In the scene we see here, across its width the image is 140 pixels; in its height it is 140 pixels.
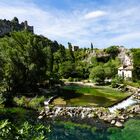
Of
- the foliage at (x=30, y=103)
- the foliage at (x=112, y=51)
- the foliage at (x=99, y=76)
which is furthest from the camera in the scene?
the foliage at (x=112, y=51)

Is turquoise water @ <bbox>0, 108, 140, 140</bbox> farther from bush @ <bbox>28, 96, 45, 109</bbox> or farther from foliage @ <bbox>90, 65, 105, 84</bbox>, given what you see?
foliage @ <bbox>90, 65, 105, 84</bbox>

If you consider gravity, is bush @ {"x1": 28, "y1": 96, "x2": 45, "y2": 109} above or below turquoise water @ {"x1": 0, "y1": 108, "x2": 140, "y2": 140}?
above

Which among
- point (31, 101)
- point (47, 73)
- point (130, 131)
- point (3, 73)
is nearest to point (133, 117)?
point (130, 131)

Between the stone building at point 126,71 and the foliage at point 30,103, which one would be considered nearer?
the foliage at point 30,103

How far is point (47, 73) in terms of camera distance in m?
93.7

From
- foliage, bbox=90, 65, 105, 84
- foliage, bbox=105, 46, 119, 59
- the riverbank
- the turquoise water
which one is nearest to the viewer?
the turquoise water

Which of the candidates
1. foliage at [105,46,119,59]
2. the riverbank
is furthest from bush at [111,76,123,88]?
foliage at [105,46,119,59]

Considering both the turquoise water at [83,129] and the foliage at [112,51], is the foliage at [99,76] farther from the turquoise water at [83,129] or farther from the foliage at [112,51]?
the turquoise water at [83,129]

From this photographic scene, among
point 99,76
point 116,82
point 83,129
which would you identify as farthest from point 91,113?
point 99,76

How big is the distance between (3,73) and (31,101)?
818 centimetres

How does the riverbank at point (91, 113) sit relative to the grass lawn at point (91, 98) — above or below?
below

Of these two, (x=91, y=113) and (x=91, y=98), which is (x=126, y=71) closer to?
(x=91, y=98)

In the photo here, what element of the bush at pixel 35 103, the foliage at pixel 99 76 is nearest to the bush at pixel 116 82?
the foliage at pixel 99 76

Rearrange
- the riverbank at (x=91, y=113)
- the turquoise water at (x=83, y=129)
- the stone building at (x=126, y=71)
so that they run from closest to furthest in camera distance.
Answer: the turquoise water at (x=83, y=129) → the riverbank at (x=91, y=113) → the stone building at (x=126, y=71)
